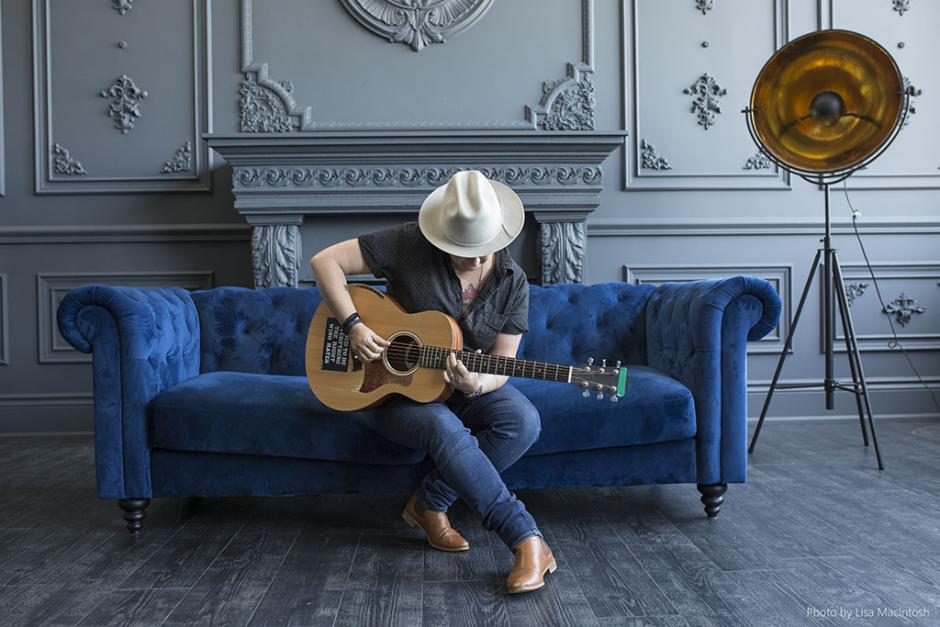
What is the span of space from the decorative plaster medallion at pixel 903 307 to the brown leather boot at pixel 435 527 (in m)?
2.86

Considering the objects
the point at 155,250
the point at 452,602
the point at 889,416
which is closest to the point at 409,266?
the point at 452,602

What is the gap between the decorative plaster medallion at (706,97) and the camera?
3688mm

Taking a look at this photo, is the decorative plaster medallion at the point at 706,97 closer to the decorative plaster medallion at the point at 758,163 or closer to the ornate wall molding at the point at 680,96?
the ornate wall molding at the point at 680,96

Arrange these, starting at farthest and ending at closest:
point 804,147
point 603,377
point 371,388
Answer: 1. point 804,147
2. point 371,388
3. point 603,377

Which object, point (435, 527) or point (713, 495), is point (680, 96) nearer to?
point (713, 495)

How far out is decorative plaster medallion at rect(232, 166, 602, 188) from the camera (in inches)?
133

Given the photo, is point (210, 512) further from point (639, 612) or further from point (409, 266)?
point (639, 612)

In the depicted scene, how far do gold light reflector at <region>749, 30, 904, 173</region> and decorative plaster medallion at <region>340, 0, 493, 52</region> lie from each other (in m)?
1.44

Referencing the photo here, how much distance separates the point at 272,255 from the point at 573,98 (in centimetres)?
164

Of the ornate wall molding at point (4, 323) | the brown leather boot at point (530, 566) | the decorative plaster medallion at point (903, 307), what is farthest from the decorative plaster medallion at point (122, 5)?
the decorative plaster medallion at point (903, 307)

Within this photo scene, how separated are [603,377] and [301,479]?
35.7 inches

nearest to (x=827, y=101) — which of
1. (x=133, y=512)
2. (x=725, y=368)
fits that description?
(x=725, y=368)

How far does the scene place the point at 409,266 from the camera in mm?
1967

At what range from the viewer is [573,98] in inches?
143
